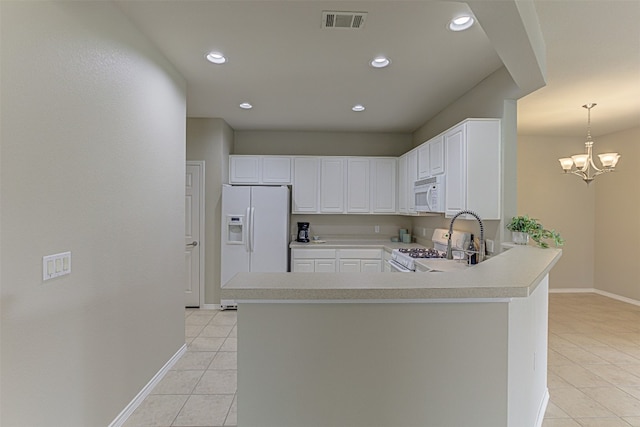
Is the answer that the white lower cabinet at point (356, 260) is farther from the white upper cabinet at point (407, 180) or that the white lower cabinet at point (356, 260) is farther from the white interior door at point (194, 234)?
the white interior door at point (194, 234)

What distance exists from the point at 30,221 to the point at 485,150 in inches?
123

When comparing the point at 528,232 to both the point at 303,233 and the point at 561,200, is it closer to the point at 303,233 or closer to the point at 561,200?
the point at 303,233

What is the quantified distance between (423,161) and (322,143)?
194 centimetres

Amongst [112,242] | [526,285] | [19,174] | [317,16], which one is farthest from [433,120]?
[19,174]

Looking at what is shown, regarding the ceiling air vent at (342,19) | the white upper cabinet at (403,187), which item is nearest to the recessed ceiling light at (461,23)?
the ceiling air vent at (342,19)

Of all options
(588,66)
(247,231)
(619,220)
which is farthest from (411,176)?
(619,220)

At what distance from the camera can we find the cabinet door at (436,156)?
11.6ft

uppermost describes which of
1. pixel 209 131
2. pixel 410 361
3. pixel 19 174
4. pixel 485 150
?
pixel 209 131

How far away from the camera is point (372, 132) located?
5539 mm

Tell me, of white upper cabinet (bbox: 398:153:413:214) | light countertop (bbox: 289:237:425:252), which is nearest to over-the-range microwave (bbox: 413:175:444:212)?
white upper cabinet (bbox: 398:153:413:214)

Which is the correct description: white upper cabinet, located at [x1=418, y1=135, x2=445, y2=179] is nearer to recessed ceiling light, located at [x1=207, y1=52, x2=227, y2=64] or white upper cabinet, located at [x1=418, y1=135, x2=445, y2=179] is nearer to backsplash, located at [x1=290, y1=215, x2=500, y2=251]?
backsplash, located at [x1=290, y1=215, x2=500, y2=251]

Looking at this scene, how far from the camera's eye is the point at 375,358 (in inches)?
56.7

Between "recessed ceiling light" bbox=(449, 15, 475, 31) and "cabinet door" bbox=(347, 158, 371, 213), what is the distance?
2.95 metres

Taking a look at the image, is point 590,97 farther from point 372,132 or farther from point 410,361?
point 410,361
